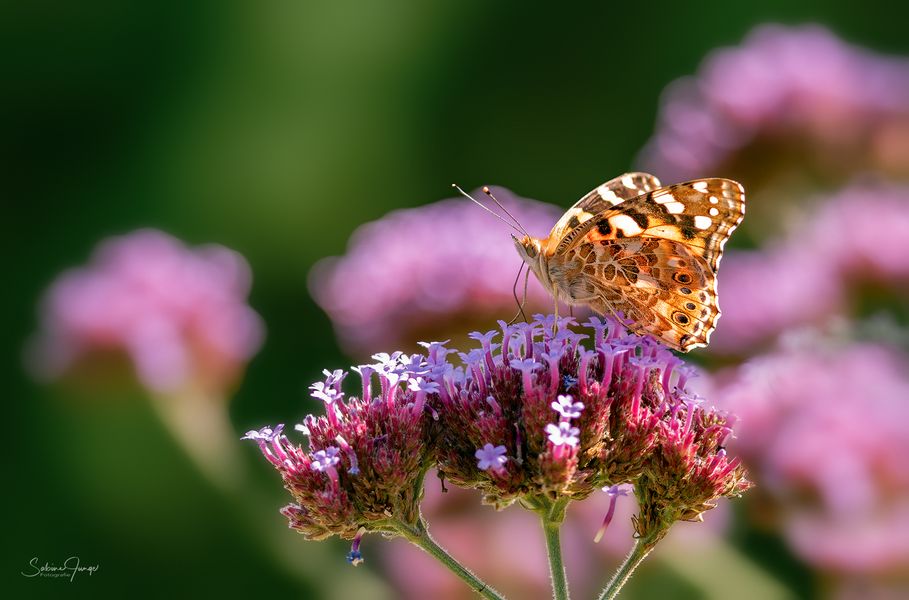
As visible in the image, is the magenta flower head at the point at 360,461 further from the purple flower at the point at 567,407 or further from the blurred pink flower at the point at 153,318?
the blurred pink flower at the point at 153,318

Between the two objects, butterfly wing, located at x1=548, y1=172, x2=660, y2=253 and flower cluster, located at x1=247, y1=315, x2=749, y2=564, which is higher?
butterfly wing, located at x1=548, y1=172, x2=660, y2=253

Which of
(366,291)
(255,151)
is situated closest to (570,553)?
(366,291)

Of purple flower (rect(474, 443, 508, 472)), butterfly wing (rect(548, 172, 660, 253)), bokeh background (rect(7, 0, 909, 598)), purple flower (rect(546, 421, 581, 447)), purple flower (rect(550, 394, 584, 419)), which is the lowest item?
bokeh background (rect(7, 0, 909, 598))

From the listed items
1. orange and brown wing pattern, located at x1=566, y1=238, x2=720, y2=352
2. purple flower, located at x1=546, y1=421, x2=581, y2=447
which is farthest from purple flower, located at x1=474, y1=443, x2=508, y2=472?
orange and brown wing pattern, located at x1=566, y1=238, x2=720, y2=352

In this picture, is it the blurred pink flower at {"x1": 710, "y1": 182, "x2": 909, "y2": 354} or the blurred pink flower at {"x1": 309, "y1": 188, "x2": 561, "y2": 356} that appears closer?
the blurred pink flower at {"x1": 309, "y1": 188, "x2": 561, "y2": 356}

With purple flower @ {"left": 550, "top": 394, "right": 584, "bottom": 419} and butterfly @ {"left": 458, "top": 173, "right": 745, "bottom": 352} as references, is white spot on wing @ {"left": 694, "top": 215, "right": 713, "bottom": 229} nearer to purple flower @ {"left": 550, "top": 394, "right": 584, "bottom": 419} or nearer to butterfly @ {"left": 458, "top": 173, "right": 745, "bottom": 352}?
butterfly @ {"left": 458, "top": 173, "right": 745, "bottom": 352}

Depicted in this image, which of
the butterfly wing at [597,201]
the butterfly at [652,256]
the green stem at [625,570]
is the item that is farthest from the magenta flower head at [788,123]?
the green stem at [625,570]

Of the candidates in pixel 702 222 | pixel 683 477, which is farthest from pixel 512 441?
pixel 702 222
